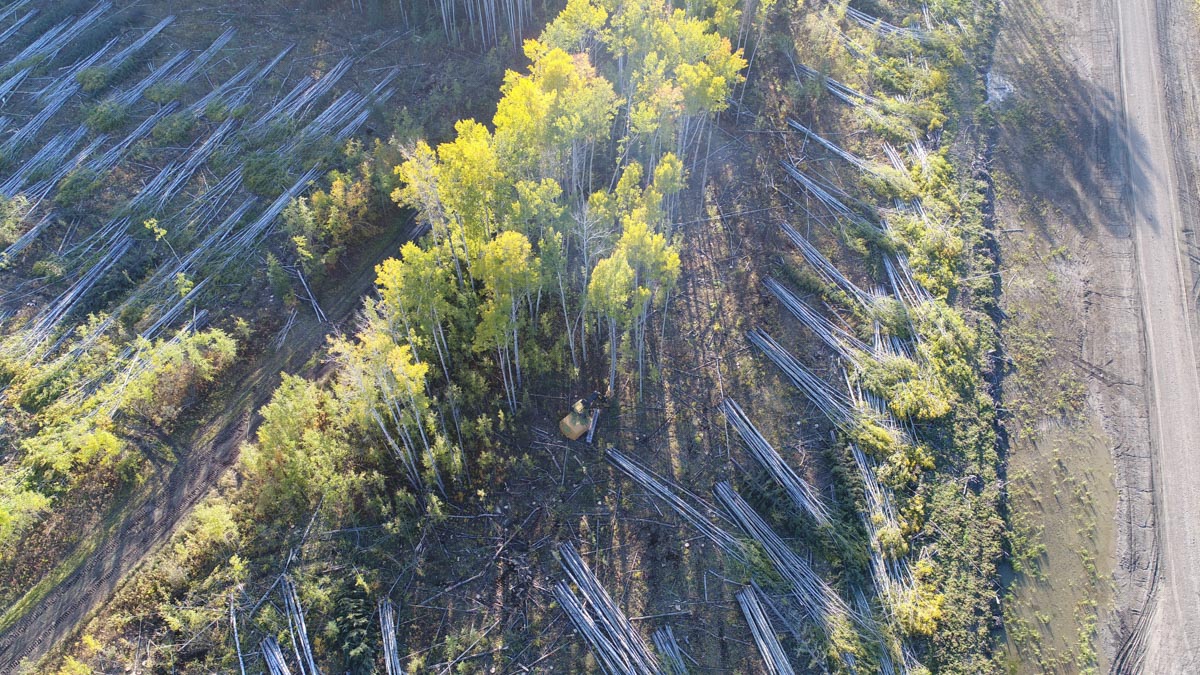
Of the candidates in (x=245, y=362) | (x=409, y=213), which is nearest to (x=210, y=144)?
(x=409, y=213)

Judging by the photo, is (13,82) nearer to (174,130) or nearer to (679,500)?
(174,130)

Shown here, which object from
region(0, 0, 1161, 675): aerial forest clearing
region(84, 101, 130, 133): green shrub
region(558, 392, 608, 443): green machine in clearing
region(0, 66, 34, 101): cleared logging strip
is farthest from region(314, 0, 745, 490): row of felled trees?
region(0, 66, 34, 101): cleared logging strip

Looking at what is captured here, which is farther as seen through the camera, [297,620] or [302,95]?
[302,95]

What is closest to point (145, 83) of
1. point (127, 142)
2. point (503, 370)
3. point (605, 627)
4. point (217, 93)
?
point (217, 93)

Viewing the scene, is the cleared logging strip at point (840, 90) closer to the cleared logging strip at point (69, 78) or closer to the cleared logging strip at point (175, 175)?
the cleared logging strip at point (175, 175)

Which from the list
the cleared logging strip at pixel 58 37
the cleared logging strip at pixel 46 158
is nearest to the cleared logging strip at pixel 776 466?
the cleared logging strip at pixel 46 158
